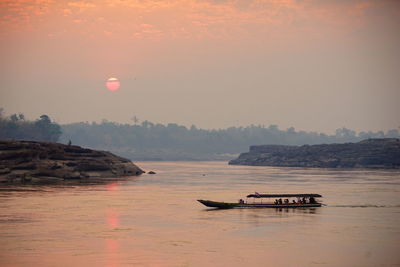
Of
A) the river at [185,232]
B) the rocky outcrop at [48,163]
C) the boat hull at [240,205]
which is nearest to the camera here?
the river at [185,232]

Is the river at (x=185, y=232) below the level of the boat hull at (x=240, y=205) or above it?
below

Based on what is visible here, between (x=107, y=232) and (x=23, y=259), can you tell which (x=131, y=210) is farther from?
(x=23, y=259)

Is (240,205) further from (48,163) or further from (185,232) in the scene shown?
(48,163)

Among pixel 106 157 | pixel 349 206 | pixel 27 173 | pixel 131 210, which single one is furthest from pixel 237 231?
pixel 106 157

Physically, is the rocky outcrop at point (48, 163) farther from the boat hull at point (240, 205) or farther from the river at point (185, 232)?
the boat hull at point (240, 205)

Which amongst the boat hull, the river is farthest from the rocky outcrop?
the boat hull

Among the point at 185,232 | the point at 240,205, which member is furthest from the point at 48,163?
the point at 185,232

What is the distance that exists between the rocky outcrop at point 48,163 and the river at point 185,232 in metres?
33.6

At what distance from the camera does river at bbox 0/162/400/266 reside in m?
54.4

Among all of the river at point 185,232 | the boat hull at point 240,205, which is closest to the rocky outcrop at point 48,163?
the river at point 185,232

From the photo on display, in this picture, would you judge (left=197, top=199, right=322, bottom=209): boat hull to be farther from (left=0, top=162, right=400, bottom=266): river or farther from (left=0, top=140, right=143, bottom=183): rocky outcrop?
(left=0, top=140, right=143, bottom=183): rocky outcrop

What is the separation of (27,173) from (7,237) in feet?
269

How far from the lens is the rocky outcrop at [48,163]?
143 metres

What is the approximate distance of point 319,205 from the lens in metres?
93.8
